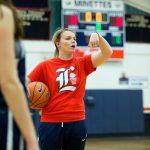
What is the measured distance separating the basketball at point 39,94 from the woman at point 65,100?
0.14ft

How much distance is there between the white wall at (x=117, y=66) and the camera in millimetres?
10031

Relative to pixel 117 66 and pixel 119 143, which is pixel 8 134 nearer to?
pixel 119 143

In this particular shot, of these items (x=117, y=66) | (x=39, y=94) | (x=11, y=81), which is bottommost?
(x=117, y=66)

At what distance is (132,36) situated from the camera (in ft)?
35.5

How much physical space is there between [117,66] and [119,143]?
82.0 inches

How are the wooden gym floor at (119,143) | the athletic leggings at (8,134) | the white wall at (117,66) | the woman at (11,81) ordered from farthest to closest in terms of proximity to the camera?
the white wall at (117,66) → the wooden gym floor at (119,143) → the athletic leggings at (8,134) → the woman at (11,81)

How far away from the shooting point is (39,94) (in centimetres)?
376

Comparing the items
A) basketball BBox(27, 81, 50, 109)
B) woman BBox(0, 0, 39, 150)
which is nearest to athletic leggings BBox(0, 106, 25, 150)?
woman BBox(0, 0, 39, 150)

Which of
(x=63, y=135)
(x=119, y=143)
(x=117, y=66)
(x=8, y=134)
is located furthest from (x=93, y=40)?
(x=117, y=66)

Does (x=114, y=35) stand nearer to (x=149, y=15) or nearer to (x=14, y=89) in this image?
(x=149, y=15)

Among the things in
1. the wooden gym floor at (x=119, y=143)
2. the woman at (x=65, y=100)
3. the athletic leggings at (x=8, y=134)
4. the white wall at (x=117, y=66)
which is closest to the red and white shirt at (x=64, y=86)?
the woman at (x=65, y=100)

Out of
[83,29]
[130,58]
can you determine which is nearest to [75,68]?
[83,29]

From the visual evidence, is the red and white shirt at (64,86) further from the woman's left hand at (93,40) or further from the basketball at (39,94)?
the woman's left hand at (93,40)

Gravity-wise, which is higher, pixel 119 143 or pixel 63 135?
pixel 63 135
